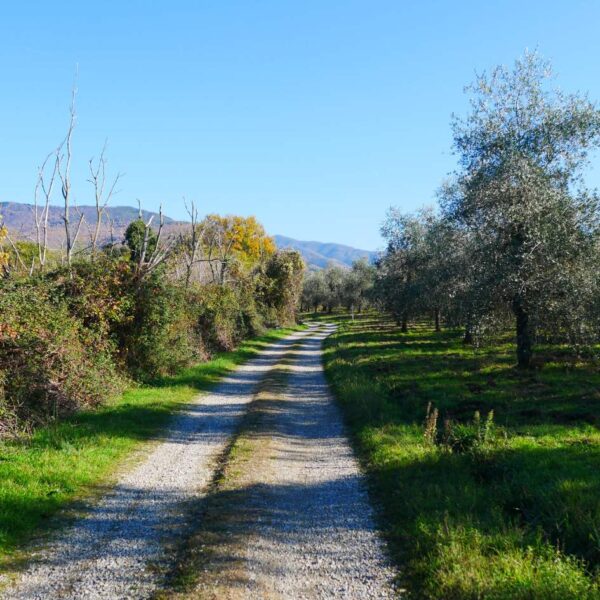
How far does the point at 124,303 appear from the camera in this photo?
19203mm

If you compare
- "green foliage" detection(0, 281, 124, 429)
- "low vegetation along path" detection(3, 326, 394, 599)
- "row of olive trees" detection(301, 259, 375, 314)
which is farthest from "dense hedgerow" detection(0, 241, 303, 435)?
"row of olive trees" detection(301, 259, 375, 314)

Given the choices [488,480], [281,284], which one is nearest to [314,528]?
[488,480]

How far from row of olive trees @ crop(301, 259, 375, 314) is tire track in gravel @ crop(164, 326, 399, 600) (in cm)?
8707

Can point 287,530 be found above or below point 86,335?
below

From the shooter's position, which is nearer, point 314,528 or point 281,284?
point 314,528

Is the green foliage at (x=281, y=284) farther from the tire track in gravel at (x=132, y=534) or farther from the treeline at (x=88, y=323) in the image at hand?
the tire track in gravel at (x=132, y=534)

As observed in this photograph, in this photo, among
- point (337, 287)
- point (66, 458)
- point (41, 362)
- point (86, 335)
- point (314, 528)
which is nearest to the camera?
point (314, 528)

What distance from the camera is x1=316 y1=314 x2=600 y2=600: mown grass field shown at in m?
5.67

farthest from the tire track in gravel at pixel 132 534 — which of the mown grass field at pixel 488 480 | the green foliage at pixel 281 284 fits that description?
the green foliage at pixel 281 284

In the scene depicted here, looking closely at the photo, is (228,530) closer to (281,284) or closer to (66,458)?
(66,458)

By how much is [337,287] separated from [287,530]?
107m

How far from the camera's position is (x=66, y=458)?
32.4 feet

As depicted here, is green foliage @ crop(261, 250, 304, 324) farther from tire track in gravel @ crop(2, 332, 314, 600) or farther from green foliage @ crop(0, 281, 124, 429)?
tire track in gravel @ crop(2, 332, 314, 600)

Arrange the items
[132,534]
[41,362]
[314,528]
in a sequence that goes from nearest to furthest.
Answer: [132,534]
[314,528]
[41,362]
